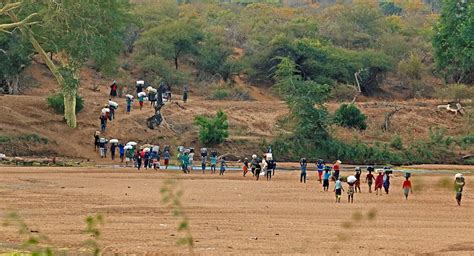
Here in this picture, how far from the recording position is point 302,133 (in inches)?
1780

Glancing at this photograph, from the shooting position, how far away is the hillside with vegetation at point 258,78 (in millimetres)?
41469

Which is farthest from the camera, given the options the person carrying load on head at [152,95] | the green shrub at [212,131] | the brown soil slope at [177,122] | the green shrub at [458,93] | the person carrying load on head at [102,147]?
the green shrub at [458,93]

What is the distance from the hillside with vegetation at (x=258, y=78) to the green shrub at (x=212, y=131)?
32 cm

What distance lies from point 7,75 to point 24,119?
7.67m

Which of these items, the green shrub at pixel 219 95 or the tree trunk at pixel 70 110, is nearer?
the tree trunk at pixel 70 110

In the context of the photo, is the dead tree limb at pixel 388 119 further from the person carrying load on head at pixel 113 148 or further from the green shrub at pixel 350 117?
the person carrying load on head at pixel 113 148

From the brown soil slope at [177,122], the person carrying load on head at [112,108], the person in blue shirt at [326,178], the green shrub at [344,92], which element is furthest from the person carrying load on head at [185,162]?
the green shrub at [344,92]

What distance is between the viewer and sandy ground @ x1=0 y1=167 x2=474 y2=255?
16.8m

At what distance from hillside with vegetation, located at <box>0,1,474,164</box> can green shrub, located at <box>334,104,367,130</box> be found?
9 cm

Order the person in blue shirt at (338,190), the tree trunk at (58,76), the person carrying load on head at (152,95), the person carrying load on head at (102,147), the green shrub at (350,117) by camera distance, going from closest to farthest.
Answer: the person in blue shirt at (338,190) < the tree trunk at (58,76) < the person carrying load on head at (102,147) < the person carrying load on head at (152,95) < the green shrub at (350,117)

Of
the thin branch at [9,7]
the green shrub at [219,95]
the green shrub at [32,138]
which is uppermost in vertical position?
the thin branch at [9,7]

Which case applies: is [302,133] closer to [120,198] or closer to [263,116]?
[263,116]

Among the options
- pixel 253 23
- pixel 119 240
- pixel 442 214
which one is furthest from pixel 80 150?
pixel 253 23

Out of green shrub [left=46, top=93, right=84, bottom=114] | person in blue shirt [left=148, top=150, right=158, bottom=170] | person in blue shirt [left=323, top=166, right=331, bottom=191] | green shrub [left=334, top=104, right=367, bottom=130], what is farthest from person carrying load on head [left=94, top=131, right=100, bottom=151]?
person in blue shirt [left=323, top=166, right=331, bottom=191]
